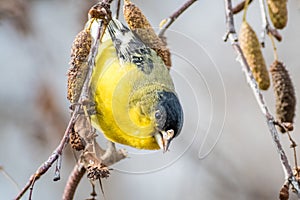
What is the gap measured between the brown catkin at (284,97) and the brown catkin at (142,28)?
30 centimetres

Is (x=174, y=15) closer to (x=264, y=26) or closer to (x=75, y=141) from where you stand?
(x=264, y=26)

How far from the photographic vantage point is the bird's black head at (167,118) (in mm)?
1218

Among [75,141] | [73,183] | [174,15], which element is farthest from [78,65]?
[174,15]

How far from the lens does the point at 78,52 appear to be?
1.17 m

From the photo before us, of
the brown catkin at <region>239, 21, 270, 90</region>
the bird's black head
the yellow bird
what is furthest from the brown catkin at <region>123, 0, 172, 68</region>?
the brown catkin at <region>239, 21, 270, 90</region>

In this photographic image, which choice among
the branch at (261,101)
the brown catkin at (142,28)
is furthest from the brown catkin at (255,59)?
the brown catkin at (142,28)

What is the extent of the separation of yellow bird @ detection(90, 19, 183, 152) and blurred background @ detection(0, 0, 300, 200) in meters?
0.73

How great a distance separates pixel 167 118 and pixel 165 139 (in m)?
0.05

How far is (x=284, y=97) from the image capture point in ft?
4.87

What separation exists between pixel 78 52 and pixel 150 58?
0.22 meters

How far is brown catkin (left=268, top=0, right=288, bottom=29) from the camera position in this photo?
1.48m

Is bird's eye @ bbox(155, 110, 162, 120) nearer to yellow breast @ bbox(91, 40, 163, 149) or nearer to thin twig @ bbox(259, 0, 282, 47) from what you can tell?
yellow breast @ bbox(91, 40, 163, 149)

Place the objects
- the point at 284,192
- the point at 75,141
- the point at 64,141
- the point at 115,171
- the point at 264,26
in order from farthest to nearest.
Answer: the point at 115,171, the point at 264,26, the point at 284,192, the point at 75,141, the point at 64,141

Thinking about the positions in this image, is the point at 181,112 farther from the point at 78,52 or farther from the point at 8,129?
the point at 8,129
